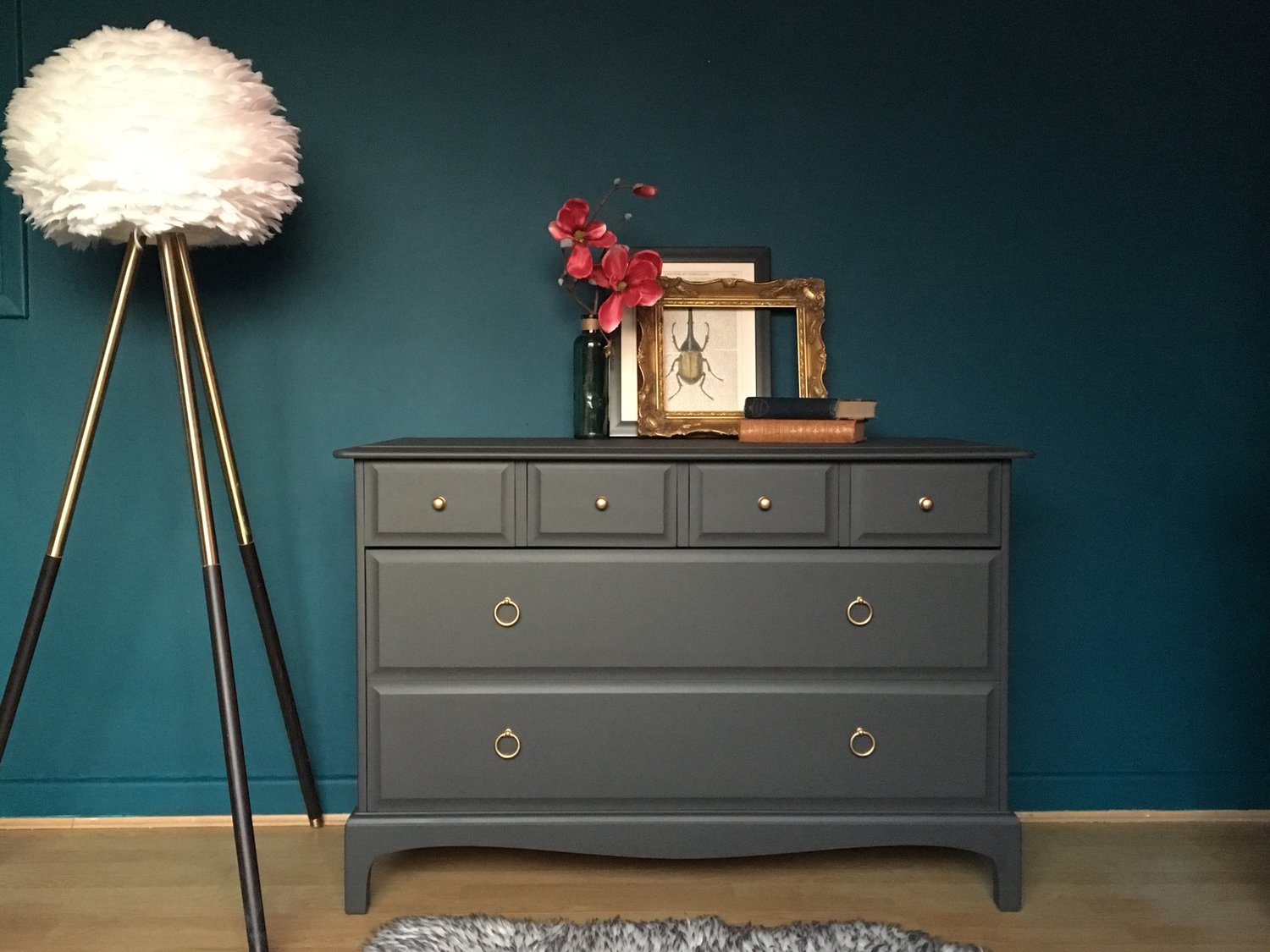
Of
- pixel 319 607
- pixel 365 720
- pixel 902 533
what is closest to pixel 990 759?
pixel 902 533

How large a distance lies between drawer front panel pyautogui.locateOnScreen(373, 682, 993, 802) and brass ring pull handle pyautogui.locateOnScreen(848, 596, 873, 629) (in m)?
0.12

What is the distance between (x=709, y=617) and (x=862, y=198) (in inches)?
44.8

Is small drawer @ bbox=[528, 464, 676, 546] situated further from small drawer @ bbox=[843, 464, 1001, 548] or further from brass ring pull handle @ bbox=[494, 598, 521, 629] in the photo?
small drawer @ bbox=[843, 464, 1001, 548]

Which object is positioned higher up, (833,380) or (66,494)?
(833,380)

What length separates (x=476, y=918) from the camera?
1955 mm

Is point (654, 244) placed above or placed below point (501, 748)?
above

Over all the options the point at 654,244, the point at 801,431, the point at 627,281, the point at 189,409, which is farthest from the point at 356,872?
the point at 654,244

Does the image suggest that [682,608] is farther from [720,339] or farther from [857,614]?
[720,339]

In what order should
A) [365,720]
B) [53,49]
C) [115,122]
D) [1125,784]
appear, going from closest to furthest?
[115,122]
[365,720]
[53,49]
[1125,784]

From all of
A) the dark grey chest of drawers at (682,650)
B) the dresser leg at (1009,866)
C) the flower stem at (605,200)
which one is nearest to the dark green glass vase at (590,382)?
the flower stem at (605,200)

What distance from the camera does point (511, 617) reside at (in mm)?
2041

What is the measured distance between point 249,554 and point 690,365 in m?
1.07

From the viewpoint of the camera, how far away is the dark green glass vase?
2.43 meters

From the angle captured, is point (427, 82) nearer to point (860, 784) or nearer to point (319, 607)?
point (319, 607)
